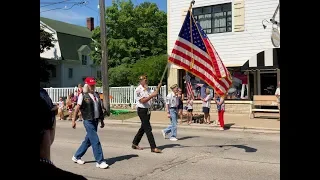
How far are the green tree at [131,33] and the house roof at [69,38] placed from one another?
4.89 metres

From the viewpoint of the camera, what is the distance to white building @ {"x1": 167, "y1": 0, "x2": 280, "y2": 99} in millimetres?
18812

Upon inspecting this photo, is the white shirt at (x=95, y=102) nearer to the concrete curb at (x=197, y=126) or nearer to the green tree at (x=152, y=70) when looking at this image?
the concrete curb at (x=197, y=126)

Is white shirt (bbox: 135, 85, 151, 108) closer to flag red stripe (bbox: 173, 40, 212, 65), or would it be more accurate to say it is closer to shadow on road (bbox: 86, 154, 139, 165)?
shadow on road (bbox: 86, 154, 139, 165)

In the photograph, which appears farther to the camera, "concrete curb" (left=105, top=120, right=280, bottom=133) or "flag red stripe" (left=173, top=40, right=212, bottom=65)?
"concrete curb" (left=105, top=120, right=280, bottom=133)

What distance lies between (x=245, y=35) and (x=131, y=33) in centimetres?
2039

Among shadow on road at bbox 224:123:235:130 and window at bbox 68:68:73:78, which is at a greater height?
window at bbox 68:68:73:78

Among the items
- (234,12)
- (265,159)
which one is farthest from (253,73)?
(265,159)

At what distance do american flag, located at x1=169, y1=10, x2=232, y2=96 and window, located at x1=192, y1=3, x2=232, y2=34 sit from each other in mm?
11727

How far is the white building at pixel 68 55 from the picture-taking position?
42.7 m

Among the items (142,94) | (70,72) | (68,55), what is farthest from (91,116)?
(70,72)

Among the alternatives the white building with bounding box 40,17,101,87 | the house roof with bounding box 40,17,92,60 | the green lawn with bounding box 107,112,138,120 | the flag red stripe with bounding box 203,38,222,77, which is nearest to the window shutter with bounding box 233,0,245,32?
the green lawn with bounding box 107,112,138,120

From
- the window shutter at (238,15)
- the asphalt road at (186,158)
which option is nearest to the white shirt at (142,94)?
the asphalt road at (186,158)

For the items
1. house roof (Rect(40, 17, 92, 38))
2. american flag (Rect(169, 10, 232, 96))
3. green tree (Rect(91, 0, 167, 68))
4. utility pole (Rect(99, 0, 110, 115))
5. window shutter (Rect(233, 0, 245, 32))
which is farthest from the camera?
house roof (Rect(40, 17, 92, 38))
